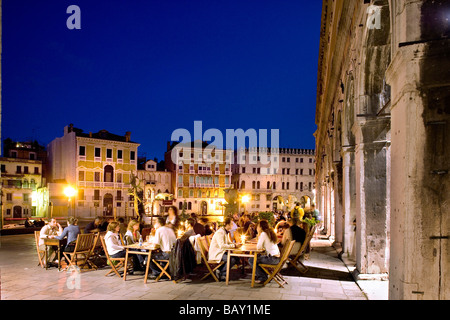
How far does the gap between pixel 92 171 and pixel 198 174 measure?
16.2 m

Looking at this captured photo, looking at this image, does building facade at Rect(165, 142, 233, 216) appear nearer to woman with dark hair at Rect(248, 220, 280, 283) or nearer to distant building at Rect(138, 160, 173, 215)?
distant building at Rect(138, 160, 173, 215)

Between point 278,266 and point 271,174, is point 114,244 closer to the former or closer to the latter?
point 278,266

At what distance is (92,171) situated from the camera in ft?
141

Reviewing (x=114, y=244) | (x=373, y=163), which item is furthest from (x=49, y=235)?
(x=373, y=163)

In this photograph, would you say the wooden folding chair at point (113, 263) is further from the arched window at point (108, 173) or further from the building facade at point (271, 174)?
the building facade at point (271, 174)

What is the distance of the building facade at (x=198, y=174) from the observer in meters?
52.1

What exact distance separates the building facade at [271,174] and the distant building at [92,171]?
21.2m

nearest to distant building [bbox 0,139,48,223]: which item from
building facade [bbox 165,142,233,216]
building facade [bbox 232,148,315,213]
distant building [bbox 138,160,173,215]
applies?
distant building [bbox 138,160,173,215]

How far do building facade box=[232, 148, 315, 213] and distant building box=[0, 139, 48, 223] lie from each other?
1217 inches

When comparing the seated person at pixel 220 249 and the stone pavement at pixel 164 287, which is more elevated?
the seated person at pixel 220 249

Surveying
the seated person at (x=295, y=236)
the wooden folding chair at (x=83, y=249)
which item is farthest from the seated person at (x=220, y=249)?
the wooden folding chair at (x=83, y=249)

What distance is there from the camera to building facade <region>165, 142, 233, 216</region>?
2050 inches
